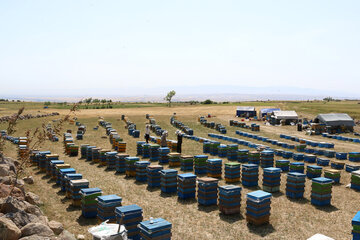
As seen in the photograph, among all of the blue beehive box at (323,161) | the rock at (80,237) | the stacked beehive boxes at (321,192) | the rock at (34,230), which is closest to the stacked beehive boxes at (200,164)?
the stacked beehive boxes at (321,192)

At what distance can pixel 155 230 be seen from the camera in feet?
30.9

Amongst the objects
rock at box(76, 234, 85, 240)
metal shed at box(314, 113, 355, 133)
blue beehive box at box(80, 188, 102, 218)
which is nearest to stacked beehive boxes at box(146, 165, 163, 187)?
blue beehive box at box(80, 188, 102, 218)

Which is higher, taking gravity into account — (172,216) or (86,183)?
(86,183)

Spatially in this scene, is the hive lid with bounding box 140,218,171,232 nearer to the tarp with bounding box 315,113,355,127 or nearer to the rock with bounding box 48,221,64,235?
the rock with bounding box 48,221,64,235

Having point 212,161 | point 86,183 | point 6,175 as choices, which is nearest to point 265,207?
point 212,161

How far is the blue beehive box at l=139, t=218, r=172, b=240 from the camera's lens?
9383 mm

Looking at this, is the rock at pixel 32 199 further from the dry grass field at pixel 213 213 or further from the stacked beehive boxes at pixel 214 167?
the stacked beehive boxes at pixel 214 167

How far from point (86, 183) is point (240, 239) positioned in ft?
26.1

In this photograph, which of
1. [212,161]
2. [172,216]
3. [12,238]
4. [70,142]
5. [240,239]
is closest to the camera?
[12,238]

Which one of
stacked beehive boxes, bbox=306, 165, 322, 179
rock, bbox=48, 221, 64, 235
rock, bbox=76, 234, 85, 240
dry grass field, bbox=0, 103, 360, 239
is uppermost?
rock, bbox=48, 221, 64, 235

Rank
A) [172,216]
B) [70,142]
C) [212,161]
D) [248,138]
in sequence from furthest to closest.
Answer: [248,138] → [70,142] → [212,161] → [172,216]

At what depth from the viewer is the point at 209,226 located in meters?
12.1

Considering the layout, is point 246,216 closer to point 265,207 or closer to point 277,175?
point 265,207

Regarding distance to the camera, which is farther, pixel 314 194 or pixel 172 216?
pixel 314 194
